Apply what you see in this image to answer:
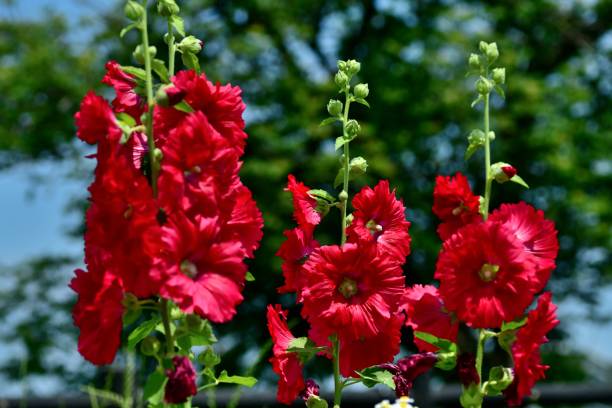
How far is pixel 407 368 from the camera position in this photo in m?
1.52

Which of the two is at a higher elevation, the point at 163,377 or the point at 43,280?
the point at 43,280

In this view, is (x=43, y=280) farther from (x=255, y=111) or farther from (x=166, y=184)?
(x=166, y=184)

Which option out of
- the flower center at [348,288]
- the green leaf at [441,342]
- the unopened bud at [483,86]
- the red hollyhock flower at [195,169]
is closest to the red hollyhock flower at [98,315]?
the red hollyhock flower at [195,169]

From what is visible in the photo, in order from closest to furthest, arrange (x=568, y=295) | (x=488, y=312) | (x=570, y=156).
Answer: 1. (x=488, y=312)
2. (x=570, y=156)
3. (x=568, y=295)

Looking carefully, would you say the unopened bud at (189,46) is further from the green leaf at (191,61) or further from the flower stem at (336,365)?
the flower stem at (336,365)

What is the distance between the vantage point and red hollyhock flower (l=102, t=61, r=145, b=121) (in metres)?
1.42

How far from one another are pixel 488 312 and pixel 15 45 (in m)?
12.2

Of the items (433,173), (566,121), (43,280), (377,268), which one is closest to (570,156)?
(566,121)

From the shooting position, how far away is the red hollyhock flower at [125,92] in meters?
1.42

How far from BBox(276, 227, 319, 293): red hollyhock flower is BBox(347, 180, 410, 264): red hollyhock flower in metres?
0.08

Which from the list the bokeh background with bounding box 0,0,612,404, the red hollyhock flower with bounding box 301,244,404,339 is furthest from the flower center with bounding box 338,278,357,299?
the bokeh background with bounding box 0,0,612,404

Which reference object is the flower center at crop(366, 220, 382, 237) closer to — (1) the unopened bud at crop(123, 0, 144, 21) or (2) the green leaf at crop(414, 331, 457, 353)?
(2) the green leaf at crop(414, 331, 457, 353)

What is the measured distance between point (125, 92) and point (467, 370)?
0.70 meters

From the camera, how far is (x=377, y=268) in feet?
4.84
